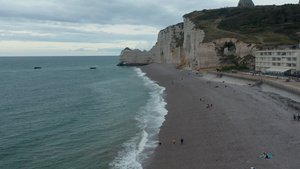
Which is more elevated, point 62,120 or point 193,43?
point 193,43

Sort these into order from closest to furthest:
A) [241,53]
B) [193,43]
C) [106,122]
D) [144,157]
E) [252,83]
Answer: [144,157]
[106,122]
[252,83]
[241,53]
[193,43]

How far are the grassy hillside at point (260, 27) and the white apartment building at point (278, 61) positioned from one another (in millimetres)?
6191

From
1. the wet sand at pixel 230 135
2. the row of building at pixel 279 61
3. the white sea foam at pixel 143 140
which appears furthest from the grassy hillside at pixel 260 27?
the white sea foam at pixel 143 140

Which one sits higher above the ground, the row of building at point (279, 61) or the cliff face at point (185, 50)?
the cliff face at point (185, 50)

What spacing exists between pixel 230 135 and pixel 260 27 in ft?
197

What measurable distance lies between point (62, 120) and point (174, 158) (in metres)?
17.5

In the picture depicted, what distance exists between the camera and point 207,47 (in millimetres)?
57125

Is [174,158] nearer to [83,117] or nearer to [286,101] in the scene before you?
[83,117]

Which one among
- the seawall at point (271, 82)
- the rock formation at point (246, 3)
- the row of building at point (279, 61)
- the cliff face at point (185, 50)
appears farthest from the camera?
the rock formation at point (246, 3)

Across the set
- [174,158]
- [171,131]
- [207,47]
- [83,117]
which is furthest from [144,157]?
[207,47]

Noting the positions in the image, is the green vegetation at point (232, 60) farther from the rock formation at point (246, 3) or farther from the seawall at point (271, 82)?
the rock formation at point (246, 3)

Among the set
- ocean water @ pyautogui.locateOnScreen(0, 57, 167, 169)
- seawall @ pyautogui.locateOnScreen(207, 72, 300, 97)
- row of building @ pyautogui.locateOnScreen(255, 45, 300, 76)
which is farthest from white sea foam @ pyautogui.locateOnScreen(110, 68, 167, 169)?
row of building @ pyautogui.locateOnScreen(255, 45, 300, 76)

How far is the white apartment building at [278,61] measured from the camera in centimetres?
4140

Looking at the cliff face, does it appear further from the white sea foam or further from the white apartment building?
the white sea foam
